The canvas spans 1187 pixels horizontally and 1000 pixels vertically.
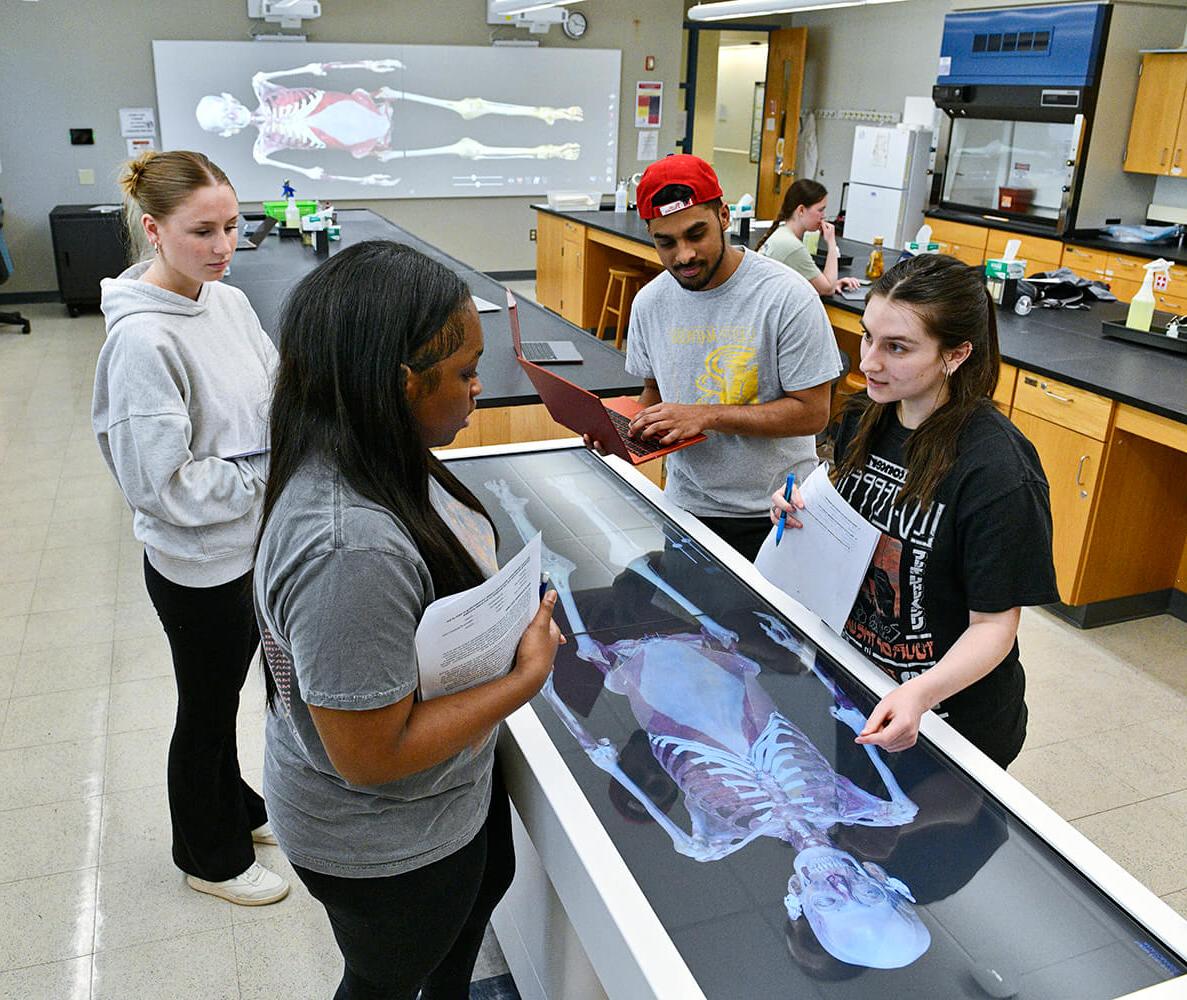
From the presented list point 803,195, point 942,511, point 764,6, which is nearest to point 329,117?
point 764,6

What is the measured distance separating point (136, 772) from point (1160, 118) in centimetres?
680

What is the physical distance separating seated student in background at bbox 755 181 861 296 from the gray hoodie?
3050 millimetres

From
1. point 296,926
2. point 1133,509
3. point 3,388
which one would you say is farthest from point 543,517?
point 3,388

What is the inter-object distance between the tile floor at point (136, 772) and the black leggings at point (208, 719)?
0.15 m

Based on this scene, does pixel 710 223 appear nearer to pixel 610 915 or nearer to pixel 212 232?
pixel 212 232

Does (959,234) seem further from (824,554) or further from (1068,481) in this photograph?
(824,554)

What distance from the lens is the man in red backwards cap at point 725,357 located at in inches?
76.5

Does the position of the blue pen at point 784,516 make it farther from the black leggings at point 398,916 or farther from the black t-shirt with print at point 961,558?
the black leggings at point 398,916

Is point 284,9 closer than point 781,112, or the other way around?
point 284,9

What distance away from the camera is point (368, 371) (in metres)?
0.97

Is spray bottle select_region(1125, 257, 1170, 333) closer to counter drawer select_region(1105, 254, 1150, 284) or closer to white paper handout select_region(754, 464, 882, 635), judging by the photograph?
counter drawer select_region(1105, 254, 1150, 284)

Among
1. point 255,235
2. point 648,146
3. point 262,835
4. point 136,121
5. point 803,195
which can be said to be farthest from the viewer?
point 648,146

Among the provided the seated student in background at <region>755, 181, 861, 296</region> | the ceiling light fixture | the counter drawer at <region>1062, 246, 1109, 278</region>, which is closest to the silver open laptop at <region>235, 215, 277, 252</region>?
the ceiling light fixture

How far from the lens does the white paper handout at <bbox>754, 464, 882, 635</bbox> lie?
1487 millimetres
